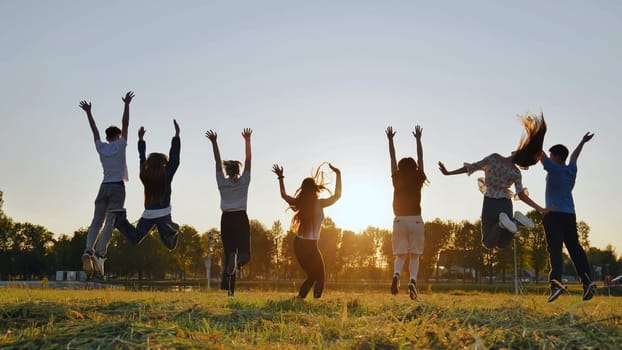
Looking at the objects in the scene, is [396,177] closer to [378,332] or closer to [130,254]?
[378,332]

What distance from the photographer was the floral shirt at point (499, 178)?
9.63m

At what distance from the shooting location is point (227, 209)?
10.6 metres

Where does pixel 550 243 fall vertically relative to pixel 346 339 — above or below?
above

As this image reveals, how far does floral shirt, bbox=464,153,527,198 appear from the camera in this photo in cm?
963

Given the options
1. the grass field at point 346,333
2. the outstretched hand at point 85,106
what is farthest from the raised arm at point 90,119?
the grass field at point 346,333

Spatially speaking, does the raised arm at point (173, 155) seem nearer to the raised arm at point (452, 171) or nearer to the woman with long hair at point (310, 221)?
the woman with long hair at point (310, 221)

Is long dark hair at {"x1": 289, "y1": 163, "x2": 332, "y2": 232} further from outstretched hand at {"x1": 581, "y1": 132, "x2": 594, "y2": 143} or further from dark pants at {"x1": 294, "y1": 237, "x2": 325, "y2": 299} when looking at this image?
outstretched hand at {"x1": 581, "y1": 132, "x2": 594, "y2": 143}

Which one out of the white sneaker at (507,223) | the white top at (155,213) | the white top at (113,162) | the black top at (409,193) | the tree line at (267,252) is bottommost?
the tree line at (267,252)

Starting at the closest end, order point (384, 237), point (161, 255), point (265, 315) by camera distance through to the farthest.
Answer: point (265, 315)
point (161, 255)
point (384, 237)

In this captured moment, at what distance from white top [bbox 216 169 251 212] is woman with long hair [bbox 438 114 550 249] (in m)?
4.39

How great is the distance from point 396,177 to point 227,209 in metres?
3.27

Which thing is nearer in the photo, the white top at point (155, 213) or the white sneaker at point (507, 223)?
the white sneaker at point (507, 223)

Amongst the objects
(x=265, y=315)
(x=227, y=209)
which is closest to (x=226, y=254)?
(x=227, y=209)

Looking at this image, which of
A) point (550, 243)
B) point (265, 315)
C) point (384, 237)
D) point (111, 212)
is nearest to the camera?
point (265, 315)
